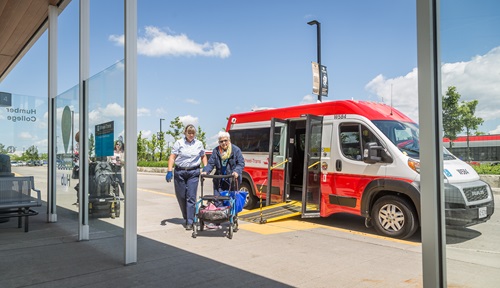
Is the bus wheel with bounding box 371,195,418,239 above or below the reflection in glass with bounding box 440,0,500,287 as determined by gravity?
below

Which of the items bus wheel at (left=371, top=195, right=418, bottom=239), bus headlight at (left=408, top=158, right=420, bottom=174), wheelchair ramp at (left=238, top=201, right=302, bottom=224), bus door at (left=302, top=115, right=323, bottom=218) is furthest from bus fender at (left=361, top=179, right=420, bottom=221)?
wheelchair ramp at (left=238, top=201, right=302, bottom=224)

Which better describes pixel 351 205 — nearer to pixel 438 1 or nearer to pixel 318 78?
pixel 438 1

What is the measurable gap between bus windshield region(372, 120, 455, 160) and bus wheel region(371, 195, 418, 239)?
0.84 meters

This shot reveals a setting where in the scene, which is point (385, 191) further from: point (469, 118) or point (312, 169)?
point (469, 118)

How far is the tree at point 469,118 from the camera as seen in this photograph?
2197mm

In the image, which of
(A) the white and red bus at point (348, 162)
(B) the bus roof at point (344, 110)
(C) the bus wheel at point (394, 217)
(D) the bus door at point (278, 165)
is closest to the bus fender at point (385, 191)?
(A) the white and red bus at point (348, 162)

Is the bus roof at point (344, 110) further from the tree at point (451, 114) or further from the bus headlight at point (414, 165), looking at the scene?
the tree at point (451, 114)

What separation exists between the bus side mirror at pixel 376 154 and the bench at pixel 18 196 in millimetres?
5972

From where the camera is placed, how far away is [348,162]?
6.98 m

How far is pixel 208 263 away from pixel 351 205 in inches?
130

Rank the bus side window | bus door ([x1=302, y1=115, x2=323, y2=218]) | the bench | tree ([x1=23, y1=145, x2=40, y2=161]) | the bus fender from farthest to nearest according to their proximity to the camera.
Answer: tree ([x1=23, y1=145, x2=40, y2=161])
bus door ([x1=302, y1=115, x2=323, y2=218])
the bus side window
the bench
the bus fender

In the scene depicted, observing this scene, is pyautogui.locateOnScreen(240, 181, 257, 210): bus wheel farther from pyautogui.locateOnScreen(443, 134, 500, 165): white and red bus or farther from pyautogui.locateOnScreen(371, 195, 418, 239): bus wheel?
pyautogui.locateOnScreen(443, 134, 500, 165): white and red bus

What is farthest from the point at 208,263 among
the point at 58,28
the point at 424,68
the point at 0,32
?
the point at 0,32

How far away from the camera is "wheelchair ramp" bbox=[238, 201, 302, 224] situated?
7620mm
